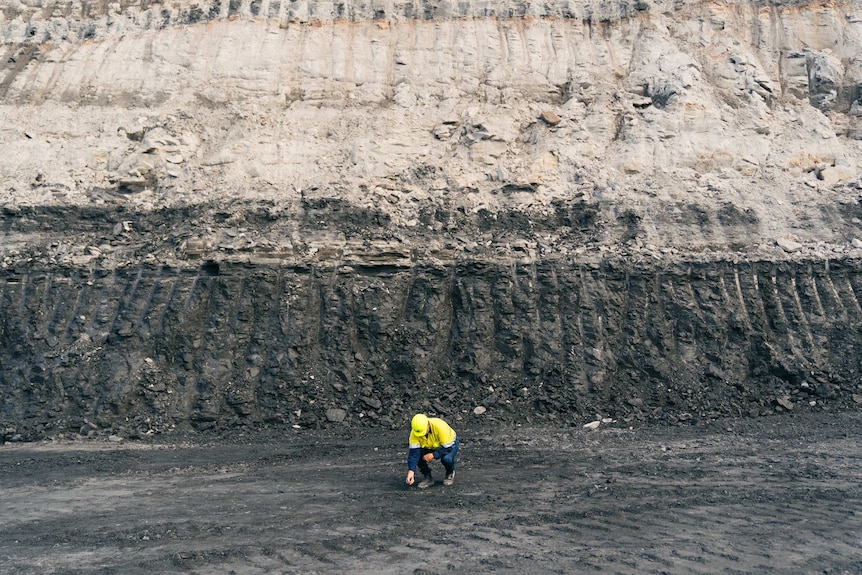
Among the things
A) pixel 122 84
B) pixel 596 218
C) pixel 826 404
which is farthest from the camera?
pixel 122 84

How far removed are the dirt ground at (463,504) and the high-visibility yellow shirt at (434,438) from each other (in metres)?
0.58

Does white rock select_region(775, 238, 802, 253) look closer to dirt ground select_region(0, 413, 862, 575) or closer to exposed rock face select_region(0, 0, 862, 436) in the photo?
exposed rock face select_region(0, 0, 862, 436)

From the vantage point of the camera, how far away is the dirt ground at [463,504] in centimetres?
699

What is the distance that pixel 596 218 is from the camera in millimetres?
15195

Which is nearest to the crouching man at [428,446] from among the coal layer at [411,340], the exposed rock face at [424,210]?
the coal layer at [411,340]

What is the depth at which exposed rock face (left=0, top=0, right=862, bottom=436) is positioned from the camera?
42.3ft

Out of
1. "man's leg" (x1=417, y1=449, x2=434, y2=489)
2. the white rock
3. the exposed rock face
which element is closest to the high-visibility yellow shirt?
"man's leg" (x1=417, y1=449, x2=434, y2=489)

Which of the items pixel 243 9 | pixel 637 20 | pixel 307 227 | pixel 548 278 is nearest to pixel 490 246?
pixel 548 278

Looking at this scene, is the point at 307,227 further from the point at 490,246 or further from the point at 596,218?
the point at 596,218

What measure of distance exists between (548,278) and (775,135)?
24.5 ft

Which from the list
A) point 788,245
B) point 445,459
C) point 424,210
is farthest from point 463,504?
point 788,245

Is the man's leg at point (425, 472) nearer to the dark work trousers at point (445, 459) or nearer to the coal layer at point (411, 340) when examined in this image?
the dark work trousers at point (445, 459)

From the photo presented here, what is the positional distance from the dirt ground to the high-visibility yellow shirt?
1.90 ft

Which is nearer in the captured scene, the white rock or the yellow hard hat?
the yellow hard hat
